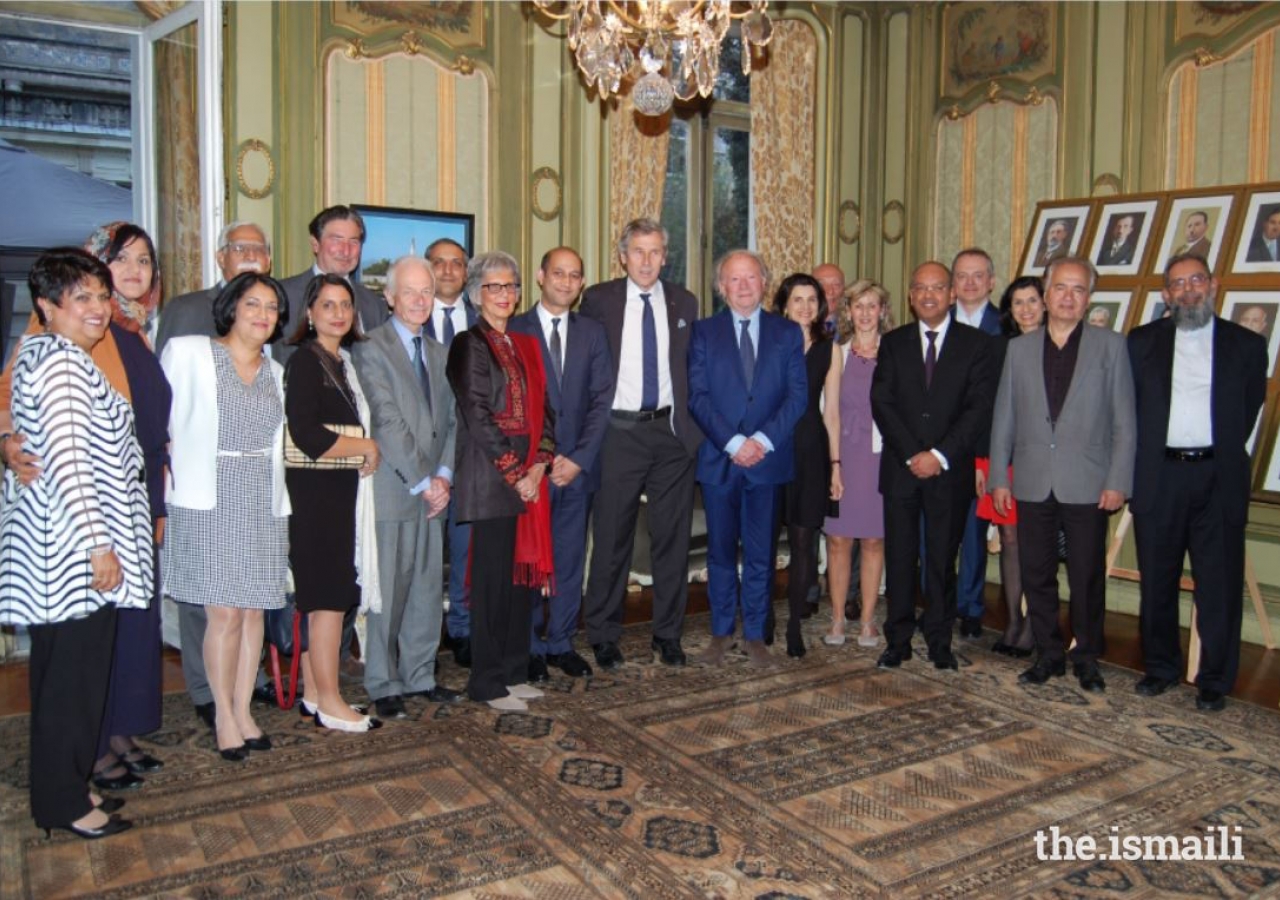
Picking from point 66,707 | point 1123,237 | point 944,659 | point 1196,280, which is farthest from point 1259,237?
point 66,707

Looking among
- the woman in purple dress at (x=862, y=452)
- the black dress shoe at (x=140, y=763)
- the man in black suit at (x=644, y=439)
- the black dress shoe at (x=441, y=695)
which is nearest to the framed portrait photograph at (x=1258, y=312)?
the woman in purple dress at (x=862, y=452)

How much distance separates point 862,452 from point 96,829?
126 inches

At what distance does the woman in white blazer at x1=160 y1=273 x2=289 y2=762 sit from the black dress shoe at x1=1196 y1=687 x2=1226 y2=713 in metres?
3.31

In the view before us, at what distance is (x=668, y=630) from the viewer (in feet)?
15.1

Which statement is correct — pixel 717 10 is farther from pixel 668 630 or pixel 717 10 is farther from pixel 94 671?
pixel 94 671

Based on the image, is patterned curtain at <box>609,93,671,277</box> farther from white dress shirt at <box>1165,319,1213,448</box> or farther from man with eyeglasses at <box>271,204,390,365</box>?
white dress shirt at <box>1165,319,1213,448</box>

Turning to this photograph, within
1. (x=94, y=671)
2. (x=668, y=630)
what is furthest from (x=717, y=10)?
(x=94, y=671)

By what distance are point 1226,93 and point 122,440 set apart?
218 inches

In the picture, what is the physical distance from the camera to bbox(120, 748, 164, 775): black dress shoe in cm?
342

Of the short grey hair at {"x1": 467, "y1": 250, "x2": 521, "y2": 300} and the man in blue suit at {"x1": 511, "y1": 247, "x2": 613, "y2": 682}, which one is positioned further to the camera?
the man in blue suit at {"x1": 511, "y1": 247, "x2": 613, "y2": 682}

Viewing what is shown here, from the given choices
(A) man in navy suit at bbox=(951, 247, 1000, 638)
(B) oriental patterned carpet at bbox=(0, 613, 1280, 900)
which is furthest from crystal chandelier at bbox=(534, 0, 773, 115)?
(B) oriental patterned carpet at bbox=(0, 613, 1280, 900)

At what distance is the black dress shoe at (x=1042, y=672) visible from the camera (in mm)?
4387

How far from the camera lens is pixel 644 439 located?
443cm

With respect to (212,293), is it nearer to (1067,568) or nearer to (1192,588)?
(1067,568)
